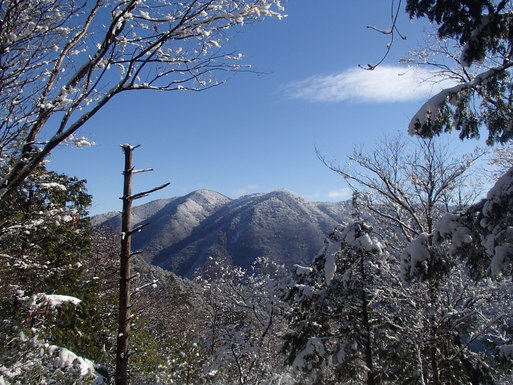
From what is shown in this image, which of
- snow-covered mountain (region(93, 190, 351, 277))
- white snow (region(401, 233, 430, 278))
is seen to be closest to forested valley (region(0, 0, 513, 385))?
white snow (region(401, 233, 430, 278))

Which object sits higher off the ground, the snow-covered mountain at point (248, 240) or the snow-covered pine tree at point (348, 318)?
the snow-covered pine tree at point (348, 318)

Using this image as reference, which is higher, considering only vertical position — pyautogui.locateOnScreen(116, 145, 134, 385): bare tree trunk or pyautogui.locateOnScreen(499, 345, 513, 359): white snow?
pyautogui.locateOnScreen(116, 145, 134, 385): bare tree trunk

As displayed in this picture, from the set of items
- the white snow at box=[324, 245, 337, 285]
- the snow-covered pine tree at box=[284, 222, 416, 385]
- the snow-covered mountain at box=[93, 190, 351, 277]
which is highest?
the white snow at box=[324, 245, 337, 285]

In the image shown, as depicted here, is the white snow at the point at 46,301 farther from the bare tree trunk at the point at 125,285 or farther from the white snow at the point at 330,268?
the white snow at the point at 330,268

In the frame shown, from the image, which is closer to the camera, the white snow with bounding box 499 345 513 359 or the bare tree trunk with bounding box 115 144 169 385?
the bare tree trunk with bounding box 115 144 169 385

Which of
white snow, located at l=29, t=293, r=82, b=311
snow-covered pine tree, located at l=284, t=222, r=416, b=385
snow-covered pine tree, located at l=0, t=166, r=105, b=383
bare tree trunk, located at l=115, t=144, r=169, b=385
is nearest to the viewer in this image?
white snow, located at l=29, t=293, r=82, b=311

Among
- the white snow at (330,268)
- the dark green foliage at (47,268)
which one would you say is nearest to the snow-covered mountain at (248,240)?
the dark green foliage at (47,268)

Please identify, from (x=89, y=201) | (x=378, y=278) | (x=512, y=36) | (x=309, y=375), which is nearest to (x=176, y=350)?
(x=89, y=201)

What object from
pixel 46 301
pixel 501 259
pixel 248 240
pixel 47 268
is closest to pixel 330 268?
pixel 501 259

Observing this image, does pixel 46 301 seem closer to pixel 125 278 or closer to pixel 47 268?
pixel 125 278

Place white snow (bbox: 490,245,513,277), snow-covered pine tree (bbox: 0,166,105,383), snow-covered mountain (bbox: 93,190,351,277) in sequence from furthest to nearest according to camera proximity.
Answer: snow-covered mountain (bbox: 93,190,351,277) → snow-covered pine tree (bbox: 0,166,105,383) → white snow (bbox: 490,245,513,277)

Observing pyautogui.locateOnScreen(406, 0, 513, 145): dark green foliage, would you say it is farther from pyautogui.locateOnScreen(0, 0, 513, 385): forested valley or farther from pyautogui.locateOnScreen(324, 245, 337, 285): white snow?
pyautogui.locateOnScreen(324, 245, 337, 285): white snow

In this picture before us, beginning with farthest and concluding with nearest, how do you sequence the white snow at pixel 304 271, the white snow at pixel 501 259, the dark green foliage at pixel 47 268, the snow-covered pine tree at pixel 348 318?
the white snow at pixel 304 271
the snow-covered pine tree at pixel 348 318
the dark green foliage at pixel 47 268
the white snow at pixel 501 259

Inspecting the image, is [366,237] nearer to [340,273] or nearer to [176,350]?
[340,273]
